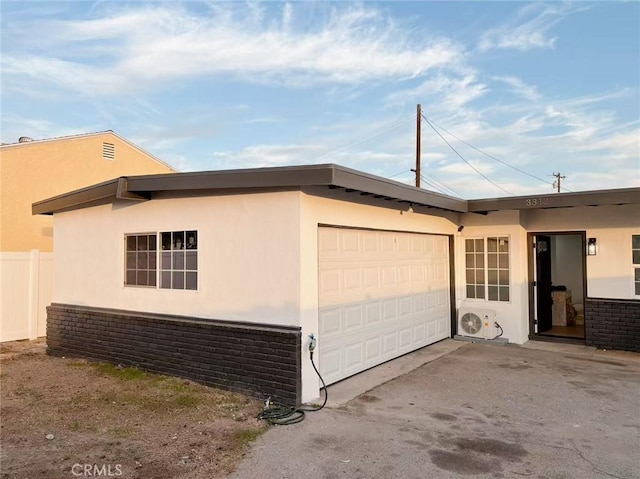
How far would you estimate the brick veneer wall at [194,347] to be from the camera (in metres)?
5.86

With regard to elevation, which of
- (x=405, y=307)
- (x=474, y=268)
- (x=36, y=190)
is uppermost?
(x=36, y=190)

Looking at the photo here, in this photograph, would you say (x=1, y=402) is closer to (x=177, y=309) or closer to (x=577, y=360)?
(x=177, y=309)

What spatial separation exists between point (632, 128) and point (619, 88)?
6.03 feet

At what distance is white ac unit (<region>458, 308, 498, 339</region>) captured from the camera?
9820 millimetres

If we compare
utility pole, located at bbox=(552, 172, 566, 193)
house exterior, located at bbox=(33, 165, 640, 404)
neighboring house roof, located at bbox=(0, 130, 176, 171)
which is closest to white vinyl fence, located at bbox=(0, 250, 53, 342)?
house exterior, located at bbox=(33, 165, 640, 404)

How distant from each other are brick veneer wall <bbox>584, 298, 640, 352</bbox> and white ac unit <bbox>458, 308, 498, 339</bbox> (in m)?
1.79

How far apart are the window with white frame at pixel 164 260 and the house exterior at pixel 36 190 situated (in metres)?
4.16

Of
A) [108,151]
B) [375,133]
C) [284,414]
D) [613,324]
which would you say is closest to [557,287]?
[613,324]

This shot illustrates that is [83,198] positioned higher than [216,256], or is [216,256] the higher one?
[83,198]

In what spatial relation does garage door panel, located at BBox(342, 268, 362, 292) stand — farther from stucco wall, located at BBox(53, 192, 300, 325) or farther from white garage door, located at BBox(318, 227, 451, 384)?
Result: stucco wall, located at BBox(53, 192, 300, 325)

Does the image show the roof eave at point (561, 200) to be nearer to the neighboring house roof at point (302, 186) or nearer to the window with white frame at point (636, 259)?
the neighboring house roof at point (302, 186)

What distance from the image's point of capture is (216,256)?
6.62 metres

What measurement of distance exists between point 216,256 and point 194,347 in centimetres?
138

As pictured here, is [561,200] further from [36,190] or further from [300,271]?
[36,190]
